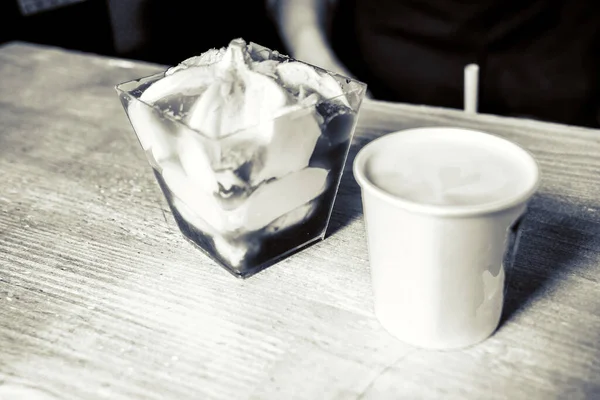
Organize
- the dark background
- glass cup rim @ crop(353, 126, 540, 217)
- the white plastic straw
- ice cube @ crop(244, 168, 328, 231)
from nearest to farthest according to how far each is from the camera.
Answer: glass cup rim @ crop(353, 126, 540, 217) → ice cube @ crop(244, 168, 328, 231) → the white plastic straw → the dark background

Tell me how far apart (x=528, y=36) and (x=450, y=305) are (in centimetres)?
103

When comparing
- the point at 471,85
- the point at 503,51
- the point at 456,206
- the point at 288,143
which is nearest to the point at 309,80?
the point at 288,143

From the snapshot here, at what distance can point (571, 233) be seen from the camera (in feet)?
1.78

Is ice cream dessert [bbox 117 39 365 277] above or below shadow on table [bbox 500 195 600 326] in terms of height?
above

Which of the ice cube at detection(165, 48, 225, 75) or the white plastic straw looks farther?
the white plastic straw

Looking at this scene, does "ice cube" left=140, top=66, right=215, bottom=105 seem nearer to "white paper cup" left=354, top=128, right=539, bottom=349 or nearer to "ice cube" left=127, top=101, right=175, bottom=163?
"ice cube" left=127, top=101, right=175, bottom=163

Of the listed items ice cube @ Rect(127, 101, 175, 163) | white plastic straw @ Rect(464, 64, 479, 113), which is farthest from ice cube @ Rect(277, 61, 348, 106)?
white plastic straw @ Rect(464, 64, 479, 113)

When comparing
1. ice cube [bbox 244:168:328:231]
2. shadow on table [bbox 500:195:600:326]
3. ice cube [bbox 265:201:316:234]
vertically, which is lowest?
shadow on table [bbox 500:195:600:326]

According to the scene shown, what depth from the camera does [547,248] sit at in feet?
1.72

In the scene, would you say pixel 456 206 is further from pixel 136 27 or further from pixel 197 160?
pixel 136 27

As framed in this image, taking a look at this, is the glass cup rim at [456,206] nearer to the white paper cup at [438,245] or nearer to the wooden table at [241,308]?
the white paper cup at [438,245]

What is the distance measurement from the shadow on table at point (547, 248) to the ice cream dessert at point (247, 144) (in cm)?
17

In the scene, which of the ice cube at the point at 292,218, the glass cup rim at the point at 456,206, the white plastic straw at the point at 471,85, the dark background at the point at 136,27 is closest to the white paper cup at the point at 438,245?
the glass cup rim at the point at 456,206

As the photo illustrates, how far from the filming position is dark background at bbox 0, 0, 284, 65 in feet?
4.52
